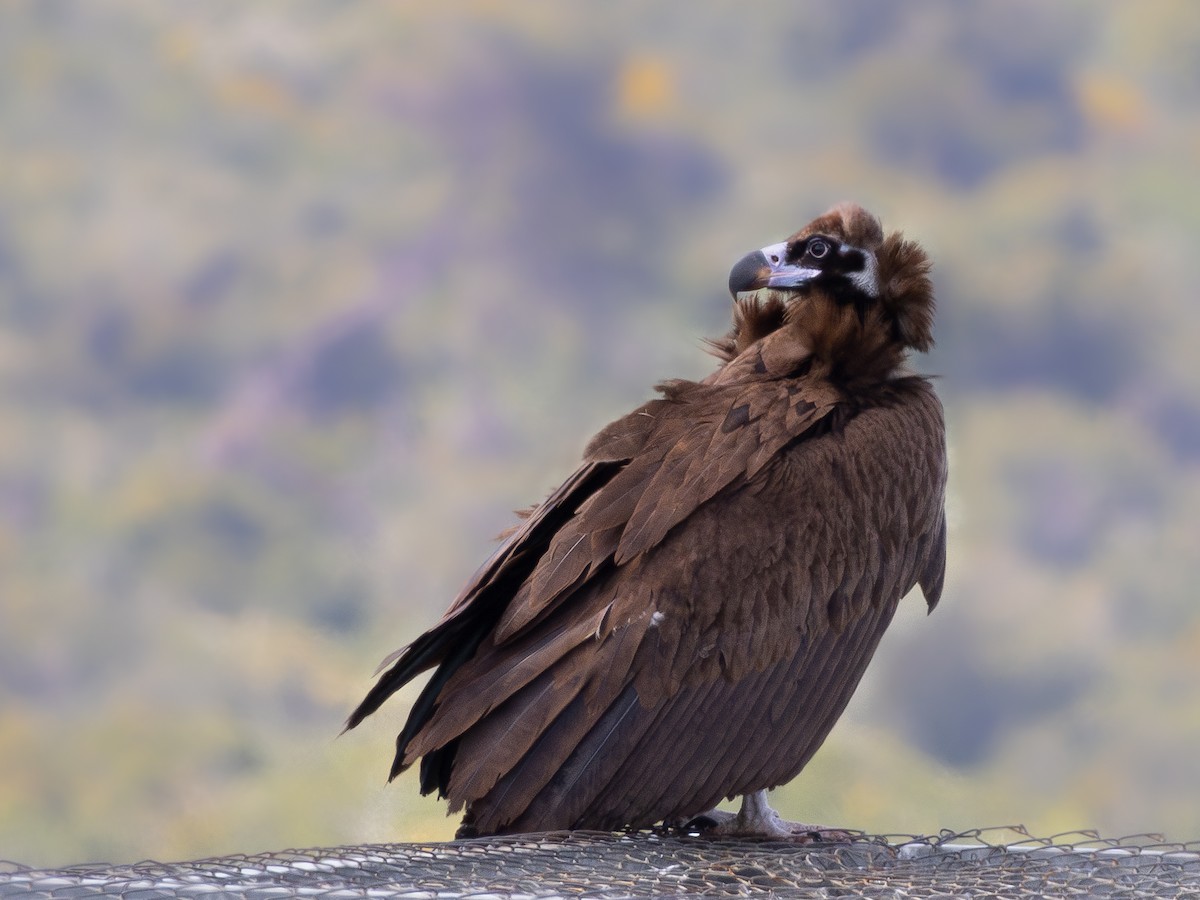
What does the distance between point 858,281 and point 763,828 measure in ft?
5.52

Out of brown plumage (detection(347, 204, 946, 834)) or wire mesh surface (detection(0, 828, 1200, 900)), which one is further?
brown plumage (detection(347, 204, 946, 834))

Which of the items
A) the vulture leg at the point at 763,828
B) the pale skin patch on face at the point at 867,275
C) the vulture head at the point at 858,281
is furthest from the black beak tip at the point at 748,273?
the vulture leg at the point at 763,828

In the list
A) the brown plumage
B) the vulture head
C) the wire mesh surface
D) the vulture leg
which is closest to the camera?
the wire mesh surface

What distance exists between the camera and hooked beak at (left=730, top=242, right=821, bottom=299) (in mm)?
4559

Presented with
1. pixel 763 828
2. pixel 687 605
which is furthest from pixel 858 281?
pixel 763 828

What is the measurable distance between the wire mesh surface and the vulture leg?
0.47 ft

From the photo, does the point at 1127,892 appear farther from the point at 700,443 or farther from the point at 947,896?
the point at 700,443

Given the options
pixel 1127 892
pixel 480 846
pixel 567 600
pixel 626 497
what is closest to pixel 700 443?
pixel 626 497

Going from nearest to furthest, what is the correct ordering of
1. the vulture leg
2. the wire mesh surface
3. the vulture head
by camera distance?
the wire mesh surface → the vulture leg → the vulture head

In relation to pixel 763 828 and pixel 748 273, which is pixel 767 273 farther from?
pixel 763 828

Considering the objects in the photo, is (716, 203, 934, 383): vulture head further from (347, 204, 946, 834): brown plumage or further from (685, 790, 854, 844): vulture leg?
(685, 790, 854, 844): vulture leg

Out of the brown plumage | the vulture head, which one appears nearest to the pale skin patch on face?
the vulture head

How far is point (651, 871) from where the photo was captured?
3.28 metres

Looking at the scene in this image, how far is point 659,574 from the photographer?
3871mm
